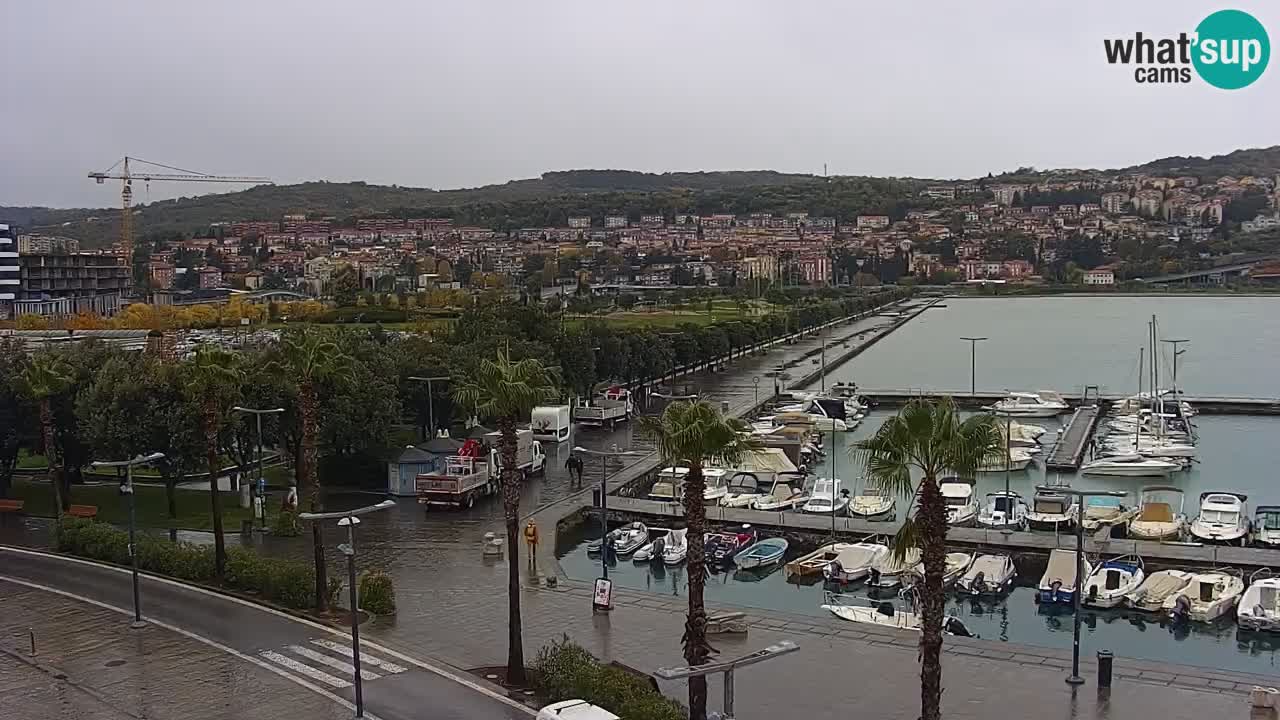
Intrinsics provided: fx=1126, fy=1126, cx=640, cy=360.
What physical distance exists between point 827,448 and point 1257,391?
105 ft

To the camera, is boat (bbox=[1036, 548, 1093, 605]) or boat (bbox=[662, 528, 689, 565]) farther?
boat (bbox=[662, 528, 689, 565])

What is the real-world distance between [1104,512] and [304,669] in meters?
20.1

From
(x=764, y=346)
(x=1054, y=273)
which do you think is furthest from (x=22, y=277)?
(x=1054, y=273)

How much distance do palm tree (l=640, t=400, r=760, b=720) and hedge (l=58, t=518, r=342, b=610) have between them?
25.7 ft

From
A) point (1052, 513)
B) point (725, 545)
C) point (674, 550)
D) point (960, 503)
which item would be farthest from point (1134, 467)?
point (674, 550)

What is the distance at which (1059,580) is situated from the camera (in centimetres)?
2197

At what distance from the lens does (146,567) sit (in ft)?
69.5

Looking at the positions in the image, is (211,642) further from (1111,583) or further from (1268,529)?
(1268,529)

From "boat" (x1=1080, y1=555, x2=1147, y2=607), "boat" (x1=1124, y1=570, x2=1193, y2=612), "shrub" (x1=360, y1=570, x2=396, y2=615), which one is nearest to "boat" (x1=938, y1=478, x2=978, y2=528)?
"boat" (x1=1080, y1=555, x2=1147, y2=607)

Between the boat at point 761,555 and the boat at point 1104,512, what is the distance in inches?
289

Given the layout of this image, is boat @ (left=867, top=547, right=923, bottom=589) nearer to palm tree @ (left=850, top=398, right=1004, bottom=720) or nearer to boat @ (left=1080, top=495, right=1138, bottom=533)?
boat @ (left=1080, top=495, right=1138, bottom=533)

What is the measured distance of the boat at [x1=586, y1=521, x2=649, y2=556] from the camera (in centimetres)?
2554

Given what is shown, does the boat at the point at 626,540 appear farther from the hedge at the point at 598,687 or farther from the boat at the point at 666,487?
the hedge at the point at 598,687

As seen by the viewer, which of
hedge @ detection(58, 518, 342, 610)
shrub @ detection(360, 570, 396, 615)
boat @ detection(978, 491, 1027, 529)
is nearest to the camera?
shrub @ detection(360, 570, 396, 615)
